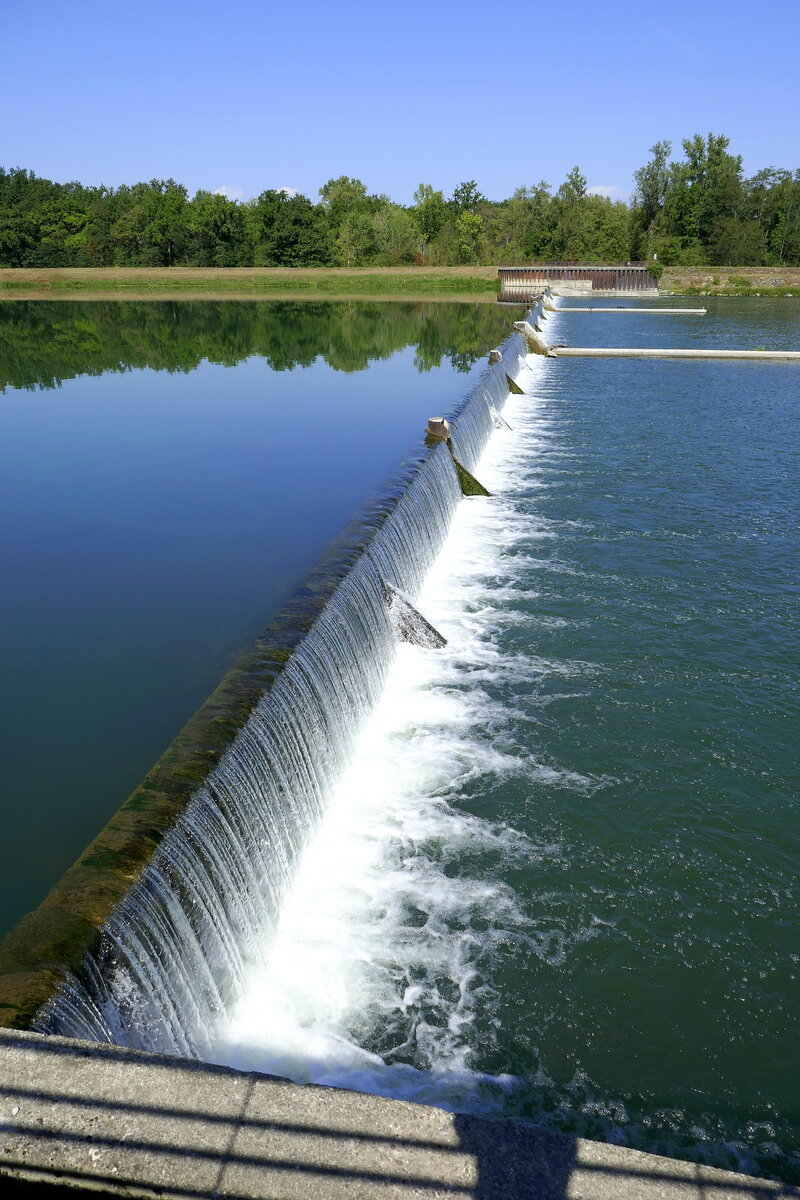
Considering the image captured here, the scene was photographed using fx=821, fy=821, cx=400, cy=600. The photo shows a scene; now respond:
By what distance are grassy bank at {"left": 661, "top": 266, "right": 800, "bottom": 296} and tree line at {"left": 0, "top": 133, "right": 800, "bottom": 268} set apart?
A: 891 centimetres

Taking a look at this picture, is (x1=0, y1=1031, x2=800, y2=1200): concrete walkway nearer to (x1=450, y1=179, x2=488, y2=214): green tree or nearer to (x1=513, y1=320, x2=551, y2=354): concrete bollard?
(x1=513, y1=320, x2=551, y2=354): concrete bollard

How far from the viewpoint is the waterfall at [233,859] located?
4.29m

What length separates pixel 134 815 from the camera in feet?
16.8

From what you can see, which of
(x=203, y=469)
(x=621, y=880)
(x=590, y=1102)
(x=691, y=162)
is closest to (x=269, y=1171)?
(x=590, y=1102)

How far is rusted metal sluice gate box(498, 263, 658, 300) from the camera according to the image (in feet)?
235

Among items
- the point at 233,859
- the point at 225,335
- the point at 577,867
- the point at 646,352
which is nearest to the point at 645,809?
the point at 577,867

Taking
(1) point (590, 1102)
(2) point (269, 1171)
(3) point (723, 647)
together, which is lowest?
(1) point (590, 1102)

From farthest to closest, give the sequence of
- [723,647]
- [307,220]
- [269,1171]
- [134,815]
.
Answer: [307,220]
[723,647]
[134,815]
[269,1171]

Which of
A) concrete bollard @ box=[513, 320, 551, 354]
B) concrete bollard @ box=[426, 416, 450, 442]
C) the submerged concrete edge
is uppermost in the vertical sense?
concrete bollard @ box=[513, 320, 551, 354]

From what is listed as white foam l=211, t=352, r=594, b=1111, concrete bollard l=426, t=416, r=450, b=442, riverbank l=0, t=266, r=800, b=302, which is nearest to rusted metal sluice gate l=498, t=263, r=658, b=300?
riverbank l=0, t=266, r=800, b=302

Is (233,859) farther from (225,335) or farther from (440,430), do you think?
(225,335)

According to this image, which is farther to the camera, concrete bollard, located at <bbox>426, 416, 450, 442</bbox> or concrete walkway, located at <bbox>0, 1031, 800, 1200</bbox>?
concrete bollard, located at <bbox>426, 416, 450, 442</bbox>

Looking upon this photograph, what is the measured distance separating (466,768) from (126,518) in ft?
26.1

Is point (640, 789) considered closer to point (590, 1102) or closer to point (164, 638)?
point (590, 1102)
